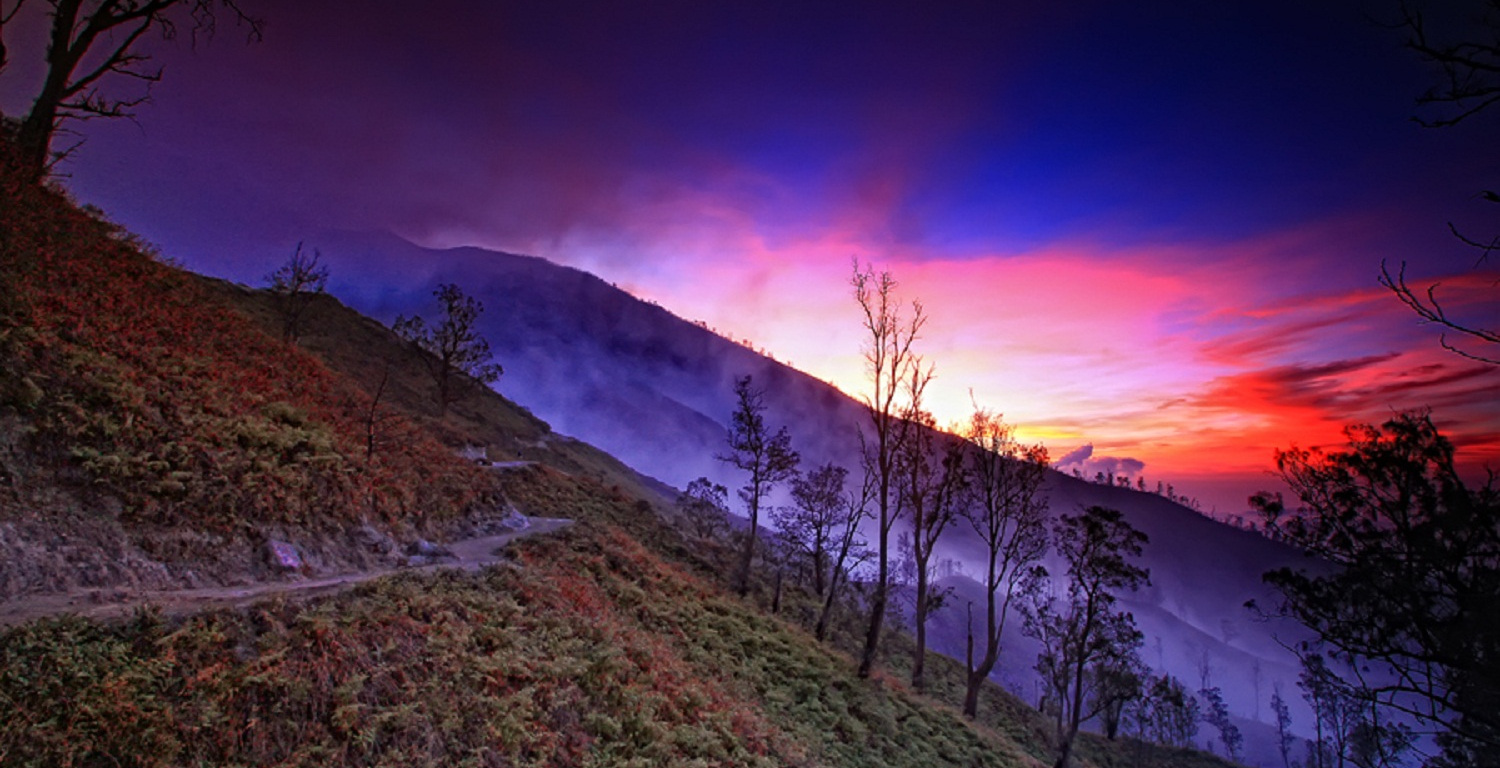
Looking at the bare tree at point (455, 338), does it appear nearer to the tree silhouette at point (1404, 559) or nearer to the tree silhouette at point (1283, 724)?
the tree silhouette at point (1404, 559)

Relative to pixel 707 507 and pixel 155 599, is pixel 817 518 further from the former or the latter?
pixel 155 599

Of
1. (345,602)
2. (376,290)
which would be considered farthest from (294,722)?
(376,290)

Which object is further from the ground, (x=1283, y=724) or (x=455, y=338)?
(x=455, y=338)

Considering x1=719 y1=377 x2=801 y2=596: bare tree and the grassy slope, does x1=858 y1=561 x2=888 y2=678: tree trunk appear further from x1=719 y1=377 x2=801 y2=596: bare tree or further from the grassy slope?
x1=719 y1=377 x2=801 y2=596: bare tree

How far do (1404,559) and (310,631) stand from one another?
18.9 metres

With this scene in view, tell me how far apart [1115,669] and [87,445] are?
192 ft

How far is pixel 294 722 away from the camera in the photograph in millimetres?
5938

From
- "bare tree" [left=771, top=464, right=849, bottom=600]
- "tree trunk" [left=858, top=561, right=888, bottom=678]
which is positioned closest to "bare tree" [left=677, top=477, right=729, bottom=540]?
"bare tree" [left=771, top=464, right=849, bottom=600]

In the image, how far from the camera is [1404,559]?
35.9 ft

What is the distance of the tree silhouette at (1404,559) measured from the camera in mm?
9453

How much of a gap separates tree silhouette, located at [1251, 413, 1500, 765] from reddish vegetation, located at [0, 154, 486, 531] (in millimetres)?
18675

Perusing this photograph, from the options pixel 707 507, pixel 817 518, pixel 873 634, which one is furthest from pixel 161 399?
pixel 707 507

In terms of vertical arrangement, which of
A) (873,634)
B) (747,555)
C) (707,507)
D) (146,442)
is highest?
(146,442)

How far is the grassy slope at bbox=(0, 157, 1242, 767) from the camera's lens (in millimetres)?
5684
